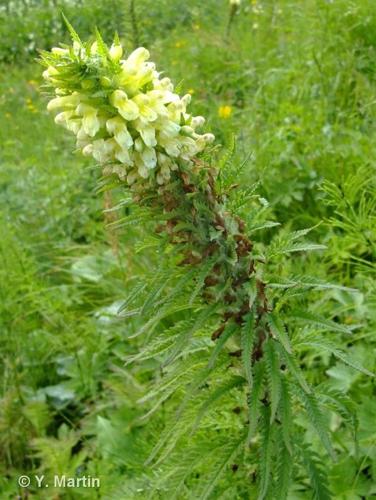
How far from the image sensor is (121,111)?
124 centimetres

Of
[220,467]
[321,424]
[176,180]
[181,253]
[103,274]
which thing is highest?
[176,180]

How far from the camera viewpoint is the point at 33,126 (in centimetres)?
582

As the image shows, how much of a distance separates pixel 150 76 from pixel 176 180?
0.22 m

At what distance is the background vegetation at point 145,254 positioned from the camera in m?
2.21

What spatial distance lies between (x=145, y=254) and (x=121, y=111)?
6.50 ft

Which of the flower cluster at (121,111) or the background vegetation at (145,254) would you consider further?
the background vegetation at (145,254)

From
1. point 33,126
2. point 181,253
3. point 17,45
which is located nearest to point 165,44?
point 33,126

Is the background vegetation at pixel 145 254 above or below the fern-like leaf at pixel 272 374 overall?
below

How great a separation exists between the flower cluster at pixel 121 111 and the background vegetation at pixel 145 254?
0.51 ft

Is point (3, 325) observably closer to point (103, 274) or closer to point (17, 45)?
point (103, 274)
